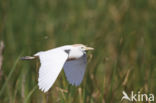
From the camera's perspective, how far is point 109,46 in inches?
109

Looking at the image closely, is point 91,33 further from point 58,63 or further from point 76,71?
point 58,63

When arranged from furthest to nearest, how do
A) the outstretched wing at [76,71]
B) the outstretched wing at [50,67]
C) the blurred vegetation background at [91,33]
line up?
the blurred vegetation background at [91,33] < the outstretched wing at [76,71] < the outstretched wing at [50,67]

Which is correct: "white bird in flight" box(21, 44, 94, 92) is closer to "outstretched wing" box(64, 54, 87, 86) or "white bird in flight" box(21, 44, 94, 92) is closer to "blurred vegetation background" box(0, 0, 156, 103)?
"outstretched wing" box(64, 54, 87, 86)

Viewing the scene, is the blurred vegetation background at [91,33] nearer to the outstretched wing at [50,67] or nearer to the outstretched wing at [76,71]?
the outstretched wing at [76,71]

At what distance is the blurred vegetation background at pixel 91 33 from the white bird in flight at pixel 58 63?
60 cm

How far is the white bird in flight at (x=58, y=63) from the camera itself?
41.4 inches

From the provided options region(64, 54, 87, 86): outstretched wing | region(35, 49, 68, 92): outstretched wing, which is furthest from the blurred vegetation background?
region(35, 49, 68, 92): outstretched wing

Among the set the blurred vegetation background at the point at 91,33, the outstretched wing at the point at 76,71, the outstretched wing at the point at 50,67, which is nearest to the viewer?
the outstretched wing at the point at 50,67

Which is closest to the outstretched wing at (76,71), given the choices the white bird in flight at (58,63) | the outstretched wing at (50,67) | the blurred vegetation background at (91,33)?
the white bird in flight at (58,63)

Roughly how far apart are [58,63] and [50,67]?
1.0 inches

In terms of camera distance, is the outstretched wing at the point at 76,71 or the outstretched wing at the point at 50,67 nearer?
the outstretched wing at the point at 50,67

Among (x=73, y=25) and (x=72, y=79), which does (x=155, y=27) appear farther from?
(x=72, y=79)

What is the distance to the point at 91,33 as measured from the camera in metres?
2.89

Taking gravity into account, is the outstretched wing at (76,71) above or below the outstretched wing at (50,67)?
below
